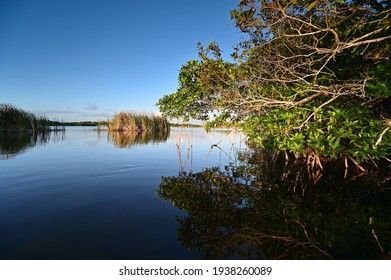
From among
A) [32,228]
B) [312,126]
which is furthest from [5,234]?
[312,126]

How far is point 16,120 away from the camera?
24281 mm

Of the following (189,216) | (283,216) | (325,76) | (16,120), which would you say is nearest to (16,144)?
(16,120)

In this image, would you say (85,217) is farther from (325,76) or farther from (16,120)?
(16,120)

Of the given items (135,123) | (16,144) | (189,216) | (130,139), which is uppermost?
(135,123)

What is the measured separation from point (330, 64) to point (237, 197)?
19.7 feet

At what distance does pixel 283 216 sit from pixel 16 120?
32316 mm

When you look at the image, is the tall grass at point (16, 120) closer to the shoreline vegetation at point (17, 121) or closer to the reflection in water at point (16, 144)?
the shoreline vegetation at point (17, 121)

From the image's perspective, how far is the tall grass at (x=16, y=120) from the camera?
2341 centimetres

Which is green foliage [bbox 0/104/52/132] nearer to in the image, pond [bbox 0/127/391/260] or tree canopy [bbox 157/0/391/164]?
pond [bbox 0/127/391/260]

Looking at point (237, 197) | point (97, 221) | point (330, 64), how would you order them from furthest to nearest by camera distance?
1. point (330, 64)
2. point (237, 197)
3. point (97, 221)

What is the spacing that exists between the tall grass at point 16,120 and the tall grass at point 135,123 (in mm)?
10510

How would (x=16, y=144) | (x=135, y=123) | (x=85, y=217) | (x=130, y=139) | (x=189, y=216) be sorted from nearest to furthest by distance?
(x=85, y=217) < (x=189, y=216) < (x=16, y=144) < (x=130, y=139) < (x=135, y=123)

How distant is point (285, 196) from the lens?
5.35 m
